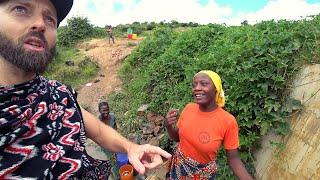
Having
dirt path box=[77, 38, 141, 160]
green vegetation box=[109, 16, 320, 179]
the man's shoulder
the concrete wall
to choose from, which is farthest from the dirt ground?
the man's shoulder

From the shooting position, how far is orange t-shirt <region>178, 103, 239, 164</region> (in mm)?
2871

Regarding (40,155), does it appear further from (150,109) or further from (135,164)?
(150,109)

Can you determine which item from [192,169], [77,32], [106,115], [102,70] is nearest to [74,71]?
[102,70]

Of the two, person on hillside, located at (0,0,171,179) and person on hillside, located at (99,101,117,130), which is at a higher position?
person on hillside, located at (0,0,171,179)

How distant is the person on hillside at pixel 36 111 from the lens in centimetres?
135

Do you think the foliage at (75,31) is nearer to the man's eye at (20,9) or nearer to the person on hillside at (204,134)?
the person on hillside at (204,134)

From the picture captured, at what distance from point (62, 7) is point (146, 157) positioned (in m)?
0.86

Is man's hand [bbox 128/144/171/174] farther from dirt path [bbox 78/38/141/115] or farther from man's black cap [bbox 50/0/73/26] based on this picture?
dirt path [bbox 78/38/141/115]

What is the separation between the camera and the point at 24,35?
58.0 inches

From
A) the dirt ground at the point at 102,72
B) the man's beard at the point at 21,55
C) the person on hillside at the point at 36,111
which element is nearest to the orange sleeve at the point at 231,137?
the person on hillside at the point at 36,111

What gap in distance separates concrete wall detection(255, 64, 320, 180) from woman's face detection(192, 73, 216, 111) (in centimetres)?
132

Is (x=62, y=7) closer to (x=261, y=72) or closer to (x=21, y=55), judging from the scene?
(x=21, y=55)

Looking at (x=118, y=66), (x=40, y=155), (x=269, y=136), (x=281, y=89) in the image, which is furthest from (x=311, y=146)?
(x=118, y=66)

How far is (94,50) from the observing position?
15883 millimetres
